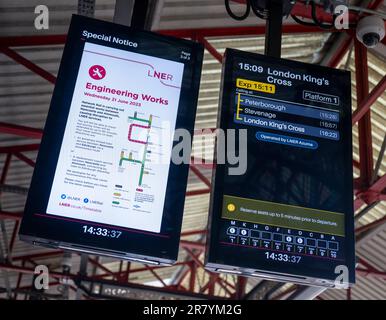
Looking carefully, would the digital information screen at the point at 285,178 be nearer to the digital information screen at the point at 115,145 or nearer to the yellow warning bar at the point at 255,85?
the yellow warning bar at the point at 255,85

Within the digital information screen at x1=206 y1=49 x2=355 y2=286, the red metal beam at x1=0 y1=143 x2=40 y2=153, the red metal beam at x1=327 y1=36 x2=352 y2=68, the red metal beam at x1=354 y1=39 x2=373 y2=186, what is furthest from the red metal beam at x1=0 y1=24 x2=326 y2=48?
the digital information screen at x1=206 y1=49 x2=355 y2=286

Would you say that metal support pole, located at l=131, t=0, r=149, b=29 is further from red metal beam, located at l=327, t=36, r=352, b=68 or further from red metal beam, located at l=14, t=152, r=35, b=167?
red metal beam, located at l=14, t=152, r=35, b=167

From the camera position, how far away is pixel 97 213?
10.5ft

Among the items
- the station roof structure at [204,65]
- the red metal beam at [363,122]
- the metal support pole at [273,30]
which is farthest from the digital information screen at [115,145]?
the red metal beam at [363,122]

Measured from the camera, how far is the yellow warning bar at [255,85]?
3.88m

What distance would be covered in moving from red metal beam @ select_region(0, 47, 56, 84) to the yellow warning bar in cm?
420

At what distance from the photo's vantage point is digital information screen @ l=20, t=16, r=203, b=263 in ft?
10.4

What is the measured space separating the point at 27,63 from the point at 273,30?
431 cm

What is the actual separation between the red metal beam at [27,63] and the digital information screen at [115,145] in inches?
146

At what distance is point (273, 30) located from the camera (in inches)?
166

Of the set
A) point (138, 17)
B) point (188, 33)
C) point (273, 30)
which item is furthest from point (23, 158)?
point (273, 30)
